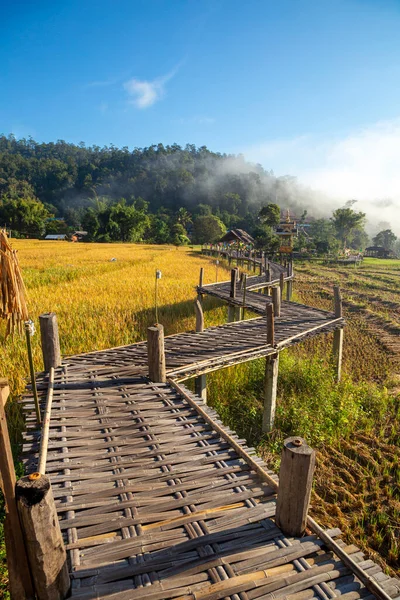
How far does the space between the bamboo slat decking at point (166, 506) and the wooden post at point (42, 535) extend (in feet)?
0.80

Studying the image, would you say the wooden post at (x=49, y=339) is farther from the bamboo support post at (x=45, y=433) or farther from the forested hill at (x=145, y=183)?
the forested hill at (x=145, y=183)

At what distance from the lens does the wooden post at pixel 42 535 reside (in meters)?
1.86

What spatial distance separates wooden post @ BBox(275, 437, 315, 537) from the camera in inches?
99.7

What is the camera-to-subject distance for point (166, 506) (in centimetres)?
292

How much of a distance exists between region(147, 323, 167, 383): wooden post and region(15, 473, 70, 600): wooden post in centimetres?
298

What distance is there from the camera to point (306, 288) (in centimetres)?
2331

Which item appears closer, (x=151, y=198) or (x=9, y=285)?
(x=9, y=285)

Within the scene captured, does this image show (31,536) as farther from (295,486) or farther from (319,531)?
(319,531)

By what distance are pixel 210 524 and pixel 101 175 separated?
109 metres

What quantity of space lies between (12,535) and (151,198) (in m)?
92.8

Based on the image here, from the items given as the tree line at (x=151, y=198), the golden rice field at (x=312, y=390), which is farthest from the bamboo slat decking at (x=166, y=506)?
the tree line at (x=151, y=198)

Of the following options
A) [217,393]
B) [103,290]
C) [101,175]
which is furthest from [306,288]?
[101,175]

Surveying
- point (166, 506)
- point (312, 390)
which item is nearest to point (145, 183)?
point (312, 390)

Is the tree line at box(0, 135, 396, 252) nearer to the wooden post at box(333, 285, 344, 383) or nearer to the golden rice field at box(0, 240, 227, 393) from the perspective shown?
the golden rice field at box(0, 240, 227, 393)
